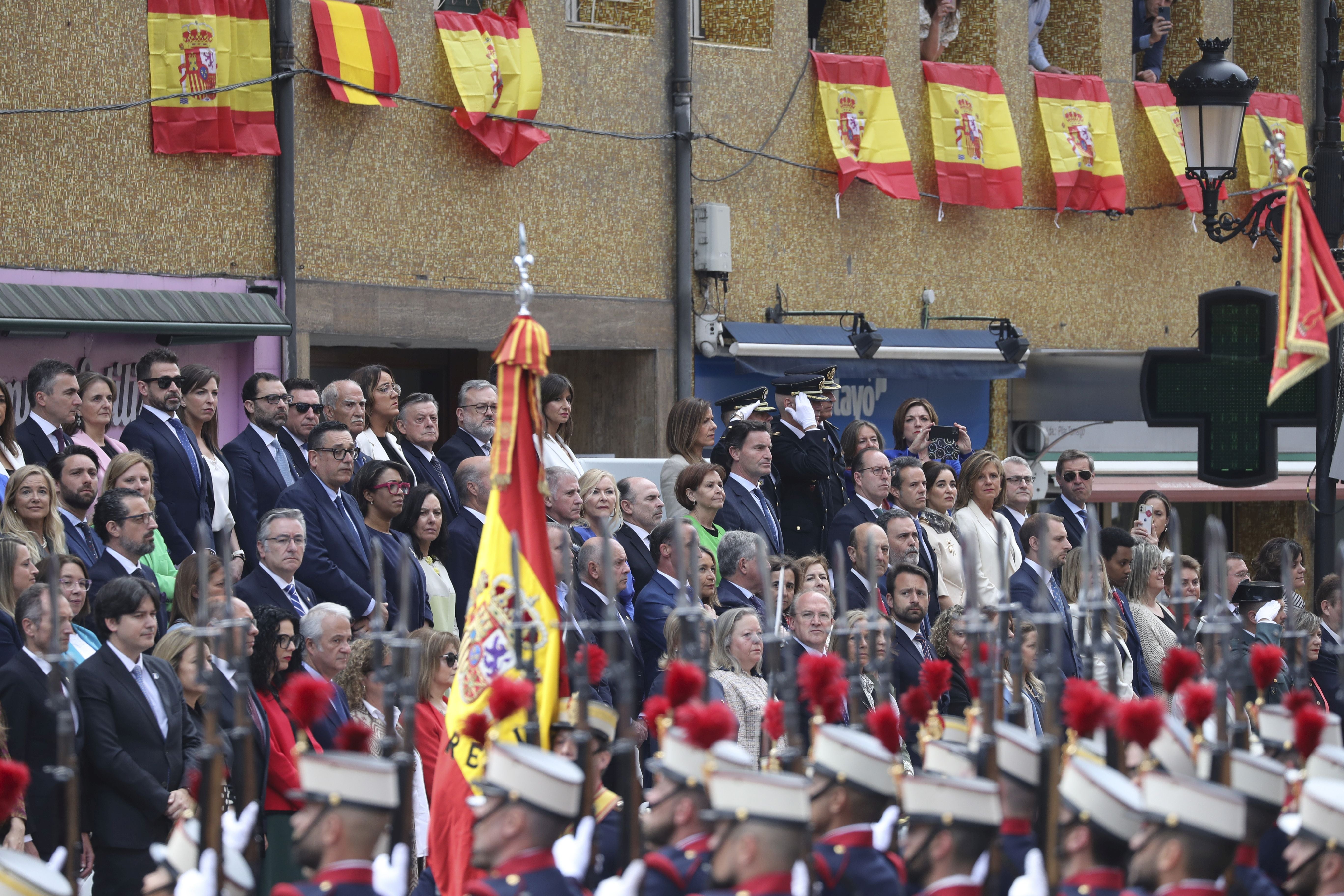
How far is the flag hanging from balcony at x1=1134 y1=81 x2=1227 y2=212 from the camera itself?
701 inches

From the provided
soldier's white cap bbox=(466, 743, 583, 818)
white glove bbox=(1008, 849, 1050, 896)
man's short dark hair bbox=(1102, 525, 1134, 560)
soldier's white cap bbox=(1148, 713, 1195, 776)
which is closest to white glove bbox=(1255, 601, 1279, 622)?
man's short dark hair bbox=(1102, 525, 1134, 560)

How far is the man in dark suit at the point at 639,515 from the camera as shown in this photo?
973 cm

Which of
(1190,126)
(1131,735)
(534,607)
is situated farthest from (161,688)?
(1190,126)

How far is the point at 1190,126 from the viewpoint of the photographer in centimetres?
1068

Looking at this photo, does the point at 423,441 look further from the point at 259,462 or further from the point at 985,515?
the point at 985,515

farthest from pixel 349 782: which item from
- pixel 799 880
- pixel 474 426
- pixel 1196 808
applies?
pixel 474 426

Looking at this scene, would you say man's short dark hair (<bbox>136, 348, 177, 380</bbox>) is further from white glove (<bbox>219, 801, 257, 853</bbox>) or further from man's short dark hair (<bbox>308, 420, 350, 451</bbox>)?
white glove (<bbox>219, 801, 257, 853</bbox>)

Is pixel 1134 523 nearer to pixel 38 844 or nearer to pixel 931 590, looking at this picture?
pixel 931 590

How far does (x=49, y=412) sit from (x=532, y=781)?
170 inches

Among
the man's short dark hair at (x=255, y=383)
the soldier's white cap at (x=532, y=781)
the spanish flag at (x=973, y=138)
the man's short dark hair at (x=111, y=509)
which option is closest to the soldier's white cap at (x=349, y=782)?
the soldier's white cap at (x=532, y=781)

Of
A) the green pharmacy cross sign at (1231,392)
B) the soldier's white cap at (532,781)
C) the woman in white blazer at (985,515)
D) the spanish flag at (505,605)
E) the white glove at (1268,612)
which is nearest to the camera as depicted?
the soldier's white cap at (532,781)

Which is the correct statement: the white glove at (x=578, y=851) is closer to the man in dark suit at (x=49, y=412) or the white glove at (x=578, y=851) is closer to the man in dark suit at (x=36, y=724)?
the man in dark suit at (x=36, y=724)

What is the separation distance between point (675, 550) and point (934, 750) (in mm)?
2669

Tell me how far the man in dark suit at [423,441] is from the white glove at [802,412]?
2148 millimetres
